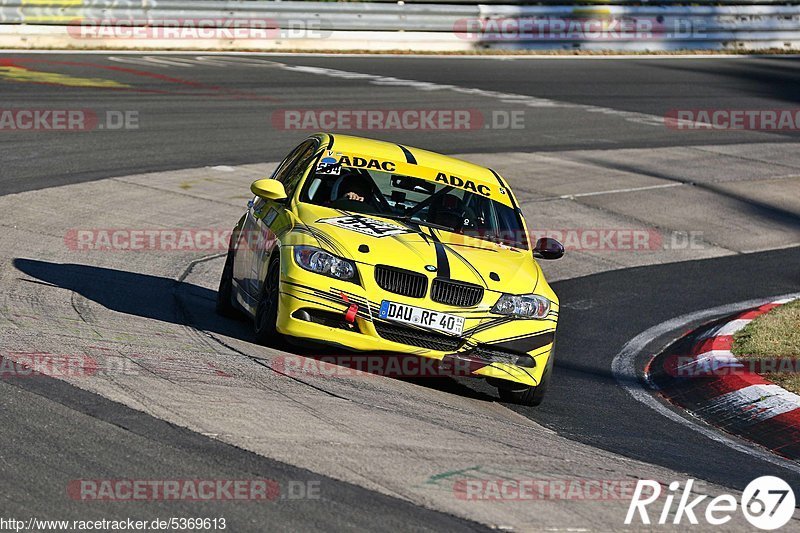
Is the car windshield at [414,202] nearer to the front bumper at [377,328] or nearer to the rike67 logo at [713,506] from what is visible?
the front bumper at [377,328]

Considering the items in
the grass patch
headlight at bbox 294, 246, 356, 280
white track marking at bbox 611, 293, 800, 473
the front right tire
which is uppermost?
headlight at bbox 294, 246, 356, 280

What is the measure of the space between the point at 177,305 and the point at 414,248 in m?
2.50

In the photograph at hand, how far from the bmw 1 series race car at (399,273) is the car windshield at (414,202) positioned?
1 centimetres

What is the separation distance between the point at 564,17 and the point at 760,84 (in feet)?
17.7

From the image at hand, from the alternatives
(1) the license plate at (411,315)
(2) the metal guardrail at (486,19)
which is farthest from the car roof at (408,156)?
(2) the metal guardrail at (486,19)

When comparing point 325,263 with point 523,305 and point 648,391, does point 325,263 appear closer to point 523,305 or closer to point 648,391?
point 523,305

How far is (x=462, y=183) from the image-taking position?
368 inches

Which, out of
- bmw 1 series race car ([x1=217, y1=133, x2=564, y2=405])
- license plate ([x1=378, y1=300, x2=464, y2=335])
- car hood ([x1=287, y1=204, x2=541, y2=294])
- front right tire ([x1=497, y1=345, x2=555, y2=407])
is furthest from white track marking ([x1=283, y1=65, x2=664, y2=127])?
license plate ([x1=378, y1=300, x2=464, y2=335])

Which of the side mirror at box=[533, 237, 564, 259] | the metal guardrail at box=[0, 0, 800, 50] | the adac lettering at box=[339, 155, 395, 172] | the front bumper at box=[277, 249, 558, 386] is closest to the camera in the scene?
the front bumper at box=[277, 249, 558, 386]

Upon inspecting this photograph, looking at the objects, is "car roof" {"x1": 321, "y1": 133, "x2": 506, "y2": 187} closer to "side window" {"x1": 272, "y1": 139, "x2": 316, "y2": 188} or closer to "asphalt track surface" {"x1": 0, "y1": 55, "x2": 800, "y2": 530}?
"side window" {"x1": 272, "y1": 139, "x2": 316, "y2": 188}

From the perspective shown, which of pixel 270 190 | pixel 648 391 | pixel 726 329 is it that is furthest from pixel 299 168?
pixel 726 329

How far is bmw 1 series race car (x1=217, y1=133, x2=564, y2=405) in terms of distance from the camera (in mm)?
7758

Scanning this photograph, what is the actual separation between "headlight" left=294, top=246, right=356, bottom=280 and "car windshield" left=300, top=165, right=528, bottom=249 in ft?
3.00

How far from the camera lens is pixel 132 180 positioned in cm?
1493
